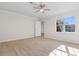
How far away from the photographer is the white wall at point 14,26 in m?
4.38

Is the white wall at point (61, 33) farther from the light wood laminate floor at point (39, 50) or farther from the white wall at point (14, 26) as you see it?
the white wall at point (14, 26)

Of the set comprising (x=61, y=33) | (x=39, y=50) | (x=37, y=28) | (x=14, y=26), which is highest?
(x=14, y=26)

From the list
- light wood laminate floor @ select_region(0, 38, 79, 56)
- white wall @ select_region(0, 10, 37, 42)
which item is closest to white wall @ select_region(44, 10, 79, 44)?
light wood laminate floor @ select_region(0, 38, 79, 56)

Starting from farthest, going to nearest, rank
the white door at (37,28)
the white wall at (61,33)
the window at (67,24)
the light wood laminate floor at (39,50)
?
1. the white door at (37,28)
2. the window at (67,24)
3. the white wall at (61,33)
4. the light wood laminate floor at (39,50)

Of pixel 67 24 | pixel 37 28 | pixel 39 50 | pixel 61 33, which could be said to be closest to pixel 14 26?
pixel 37 28

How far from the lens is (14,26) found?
497cm

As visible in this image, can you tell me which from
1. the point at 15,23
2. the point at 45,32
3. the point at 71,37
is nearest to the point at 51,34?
the point at 45,32

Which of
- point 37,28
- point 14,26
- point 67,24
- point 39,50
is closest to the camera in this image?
point 39,50

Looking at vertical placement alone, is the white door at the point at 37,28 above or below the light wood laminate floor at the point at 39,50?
above

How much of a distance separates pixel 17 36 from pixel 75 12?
13.0ft

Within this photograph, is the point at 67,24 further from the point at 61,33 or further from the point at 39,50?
the point at 39,50

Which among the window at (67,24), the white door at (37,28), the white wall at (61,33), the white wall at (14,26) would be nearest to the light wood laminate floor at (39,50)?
the white wall at (61,33)

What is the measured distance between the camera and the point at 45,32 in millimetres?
6793

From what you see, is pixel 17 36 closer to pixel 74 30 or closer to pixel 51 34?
pixel 51 34
